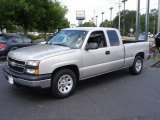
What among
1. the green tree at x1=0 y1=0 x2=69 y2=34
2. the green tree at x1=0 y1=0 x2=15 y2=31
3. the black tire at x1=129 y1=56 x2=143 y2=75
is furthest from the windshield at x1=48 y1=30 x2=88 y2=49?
the green tree at x1=0 y1=0 x2=15 y2=31

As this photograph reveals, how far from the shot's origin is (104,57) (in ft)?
23.3

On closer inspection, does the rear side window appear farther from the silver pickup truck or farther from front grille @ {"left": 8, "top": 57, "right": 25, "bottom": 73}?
front grille @ {"left": 8, "top": 57, "right": 25, "bottom": 73}

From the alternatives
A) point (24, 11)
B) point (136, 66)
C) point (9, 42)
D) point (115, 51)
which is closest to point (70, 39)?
point (115, 51)

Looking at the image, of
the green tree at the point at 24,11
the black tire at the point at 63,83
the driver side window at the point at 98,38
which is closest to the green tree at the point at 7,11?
the green tree at the point at 24,11

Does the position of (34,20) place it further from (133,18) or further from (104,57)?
(133,18)

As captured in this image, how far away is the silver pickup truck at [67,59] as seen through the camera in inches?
218

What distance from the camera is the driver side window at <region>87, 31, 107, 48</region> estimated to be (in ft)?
22.8

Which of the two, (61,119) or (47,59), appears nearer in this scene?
(61,119)

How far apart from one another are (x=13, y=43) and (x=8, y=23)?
26.1 ft

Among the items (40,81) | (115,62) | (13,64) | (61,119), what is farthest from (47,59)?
(115,62)

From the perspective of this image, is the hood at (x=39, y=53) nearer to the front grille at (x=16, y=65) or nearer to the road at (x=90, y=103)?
the front grille at (x=16, y=65)

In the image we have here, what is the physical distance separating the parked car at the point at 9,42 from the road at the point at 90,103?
17.5 feet

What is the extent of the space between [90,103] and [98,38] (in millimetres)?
2265

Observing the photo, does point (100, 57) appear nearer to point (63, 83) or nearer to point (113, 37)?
point (113, 37)
